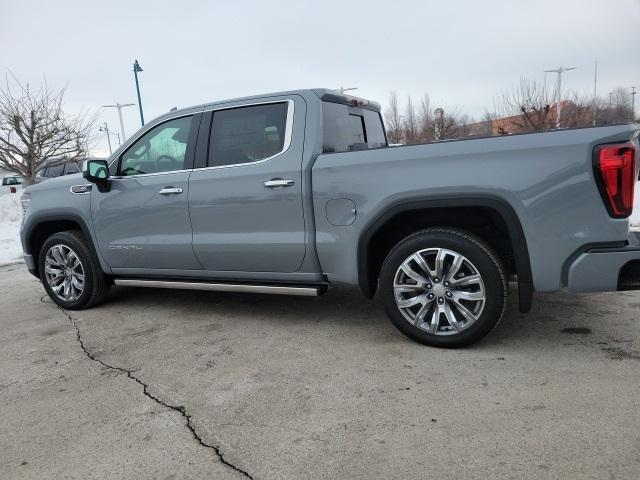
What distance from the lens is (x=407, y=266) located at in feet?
11.4

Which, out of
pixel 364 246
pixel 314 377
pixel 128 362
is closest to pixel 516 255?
pixel 364 246

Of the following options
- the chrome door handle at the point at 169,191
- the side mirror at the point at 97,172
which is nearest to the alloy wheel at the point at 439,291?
the chrome door handle at the point at 169,191

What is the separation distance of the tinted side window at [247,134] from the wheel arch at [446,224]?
3.30ft

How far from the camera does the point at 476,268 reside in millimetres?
3297

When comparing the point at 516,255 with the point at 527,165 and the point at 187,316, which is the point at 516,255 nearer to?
the point at 527,165

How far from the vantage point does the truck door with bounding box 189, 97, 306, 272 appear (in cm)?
385

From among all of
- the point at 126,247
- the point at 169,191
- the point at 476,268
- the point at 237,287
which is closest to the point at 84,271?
the point at 126,247

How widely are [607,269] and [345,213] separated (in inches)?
66.8

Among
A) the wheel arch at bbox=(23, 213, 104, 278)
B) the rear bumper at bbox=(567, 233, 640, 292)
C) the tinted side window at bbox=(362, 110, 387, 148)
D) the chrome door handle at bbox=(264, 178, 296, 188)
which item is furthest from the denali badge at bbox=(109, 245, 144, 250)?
the rear bumper at bbox=(567, 233, 640, 292)

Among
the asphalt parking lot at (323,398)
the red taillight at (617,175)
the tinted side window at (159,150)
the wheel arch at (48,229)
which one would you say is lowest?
the asphalt parking lot at (323,398)

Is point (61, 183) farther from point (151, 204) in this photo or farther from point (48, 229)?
point (151, 204)

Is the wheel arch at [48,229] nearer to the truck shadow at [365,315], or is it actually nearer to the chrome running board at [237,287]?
the chrome running board at [237,287]

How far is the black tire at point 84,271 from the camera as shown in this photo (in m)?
4.96

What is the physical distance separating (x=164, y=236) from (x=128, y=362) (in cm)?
121
